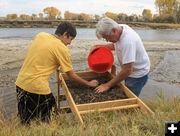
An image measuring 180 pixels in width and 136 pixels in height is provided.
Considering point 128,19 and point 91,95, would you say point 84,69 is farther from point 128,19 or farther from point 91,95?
point 128,19

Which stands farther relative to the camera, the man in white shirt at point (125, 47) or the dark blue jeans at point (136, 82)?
the dark blue jeans at point (136, 82)

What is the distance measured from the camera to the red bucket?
3.70 meters

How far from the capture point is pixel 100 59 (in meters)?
3.82

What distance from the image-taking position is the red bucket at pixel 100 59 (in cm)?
370

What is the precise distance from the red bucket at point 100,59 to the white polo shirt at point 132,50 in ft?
1.61

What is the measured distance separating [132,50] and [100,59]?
43.4 inches

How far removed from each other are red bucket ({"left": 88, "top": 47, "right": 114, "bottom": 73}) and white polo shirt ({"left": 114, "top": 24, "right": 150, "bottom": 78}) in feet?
1.61

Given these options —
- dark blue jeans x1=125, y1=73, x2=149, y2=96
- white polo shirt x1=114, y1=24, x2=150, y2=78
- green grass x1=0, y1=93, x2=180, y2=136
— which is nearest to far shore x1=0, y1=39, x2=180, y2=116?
dark blue jeans x1=125, y1=73, x2=149, y2=96

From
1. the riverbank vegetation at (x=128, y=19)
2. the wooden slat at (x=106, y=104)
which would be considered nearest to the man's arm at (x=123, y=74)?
the wooden slat at (x=106, y=104)

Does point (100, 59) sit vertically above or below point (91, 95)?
above

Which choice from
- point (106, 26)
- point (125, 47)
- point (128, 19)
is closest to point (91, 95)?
point (125, 47)

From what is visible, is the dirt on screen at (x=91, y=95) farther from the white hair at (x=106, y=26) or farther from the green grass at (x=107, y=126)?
the white hair at (x=106, y=26)

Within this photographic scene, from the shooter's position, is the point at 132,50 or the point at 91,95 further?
the point at 91,95

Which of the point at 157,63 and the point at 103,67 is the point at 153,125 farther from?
the point at 157,63
